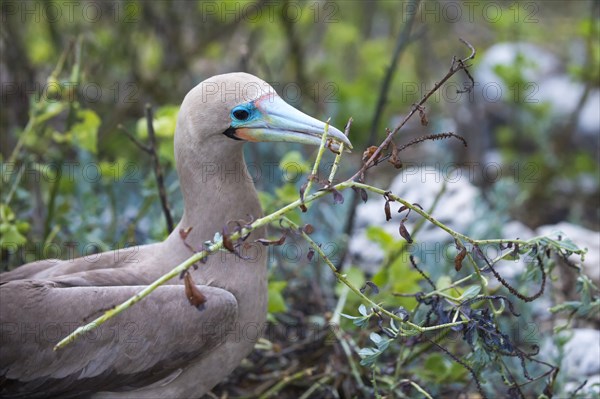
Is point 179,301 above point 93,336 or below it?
above

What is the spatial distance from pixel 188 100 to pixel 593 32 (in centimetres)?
340

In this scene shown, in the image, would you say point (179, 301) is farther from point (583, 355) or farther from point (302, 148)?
point (302, 148)

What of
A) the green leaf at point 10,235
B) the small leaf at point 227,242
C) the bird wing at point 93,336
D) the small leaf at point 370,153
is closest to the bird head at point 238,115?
the small leaf at point 370,153

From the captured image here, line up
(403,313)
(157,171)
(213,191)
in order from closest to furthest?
1. (403,313)
2. (213,191)
3. (157,171)

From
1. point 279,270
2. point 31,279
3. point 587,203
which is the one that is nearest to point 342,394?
point 279,270

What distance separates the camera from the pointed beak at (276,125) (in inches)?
108

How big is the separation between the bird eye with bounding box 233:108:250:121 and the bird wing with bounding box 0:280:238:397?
56 centimetres

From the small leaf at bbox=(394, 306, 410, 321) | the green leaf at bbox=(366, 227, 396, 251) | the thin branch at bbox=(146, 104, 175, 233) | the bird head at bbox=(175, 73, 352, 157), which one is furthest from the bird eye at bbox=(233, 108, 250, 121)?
the green leaf at bbox=(366, 227, 396, 251)

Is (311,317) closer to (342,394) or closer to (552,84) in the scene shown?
(342,394)

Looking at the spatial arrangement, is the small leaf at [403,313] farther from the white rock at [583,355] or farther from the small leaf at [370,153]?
the white rock at [583,355]

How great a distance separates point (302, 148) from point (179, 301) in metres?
2.70

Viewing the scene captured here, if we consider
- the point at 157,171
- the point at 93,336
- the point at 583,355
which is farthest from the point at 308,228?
the point at 583,355

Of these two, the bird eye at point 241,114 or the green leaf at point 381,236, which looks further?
the green leaf at point 381,236

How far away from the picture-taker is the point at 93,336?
9.19 ft
